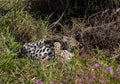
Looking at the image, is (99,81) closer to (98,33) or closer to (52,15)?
(98,33)

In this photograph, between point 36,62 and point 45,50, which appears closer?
point 36,62

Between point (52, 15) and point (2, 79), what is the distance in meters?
2.18

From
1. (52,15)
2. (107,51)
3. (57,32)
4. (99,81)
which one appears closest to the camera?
(99,81)

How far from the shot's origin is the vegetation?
152 inches

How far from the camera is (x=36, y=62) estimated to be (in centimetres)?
459

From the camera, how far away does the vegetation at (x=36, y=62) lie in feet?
12.7

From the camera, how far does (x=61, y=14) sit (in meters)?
6.01

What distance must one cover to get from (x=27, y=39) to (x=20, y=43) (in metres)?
0.17

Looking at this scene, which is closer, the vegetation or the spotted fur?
the vegetation

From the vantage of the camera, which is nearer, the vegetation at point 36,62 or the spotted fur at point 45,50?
the vegetation at point 36,62

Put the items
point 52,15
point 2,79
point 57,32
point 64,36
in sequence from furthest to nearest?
point 52,15 < point 57,32 < point 64,36 < point 2,79

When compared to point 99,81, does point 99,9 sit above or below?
above

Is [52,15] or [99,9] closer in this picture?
[99,9]

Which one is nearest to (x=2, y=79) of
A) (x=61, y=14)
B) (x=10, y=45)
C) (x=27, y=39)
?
(x=10, y=45)
